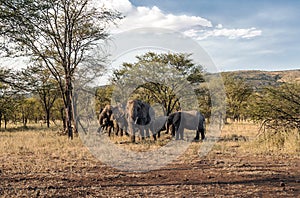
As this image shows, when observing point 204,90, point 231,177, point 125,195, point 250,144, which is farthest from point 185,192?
point 204,90

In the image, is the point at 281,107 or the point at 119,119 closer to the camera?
the point at 281,107

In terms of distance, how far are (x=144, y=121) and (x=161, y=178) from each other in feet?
27.8

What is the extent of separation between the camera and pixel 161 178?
732 cm

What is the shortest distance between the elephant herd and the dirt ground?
17.2 ft

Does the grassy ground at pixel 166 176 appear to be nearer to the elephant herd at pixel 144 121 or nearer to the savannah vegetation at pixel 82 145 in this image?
the savannah vegetation at pixel 82 145

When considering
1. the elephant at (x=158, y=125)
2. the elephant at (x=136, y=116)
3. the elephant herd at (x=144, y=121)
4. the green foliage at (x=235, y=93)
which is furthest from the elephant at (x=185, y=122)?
the green foliage at (x=235, y=93)

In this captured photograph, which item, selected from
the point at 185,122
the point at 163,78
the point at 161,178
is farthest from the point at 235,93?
the point at 161,178

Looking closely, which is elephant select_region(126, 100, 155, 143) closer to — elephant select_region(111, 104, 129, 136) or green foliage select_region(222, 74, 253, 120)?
elephant select_region(111, 104, 129, 136)

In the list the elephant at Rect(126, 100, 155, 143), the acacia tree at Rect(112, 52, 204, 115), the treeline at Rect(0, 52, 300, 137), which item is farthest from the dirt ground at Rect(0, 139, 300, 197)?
the acacia tree at Rect(112, 52, 204, 115)

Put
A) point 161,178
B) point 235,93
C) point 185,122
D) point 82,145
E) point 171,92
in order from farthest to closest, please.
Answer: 1. point 235,93
2. point 171,92
3. point 185,122
4. point 82,145
5. point 161,178

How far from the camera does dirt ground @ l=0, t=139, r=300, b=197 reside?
19.9ft

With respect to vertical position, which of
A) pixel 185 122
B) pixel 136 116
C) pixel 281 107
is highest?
pixel 281 107

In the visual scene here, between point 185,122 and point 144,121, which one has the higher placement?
point 144,121

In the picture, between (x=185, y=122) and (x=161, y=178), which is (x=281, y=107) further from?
(x=161, y=178)
